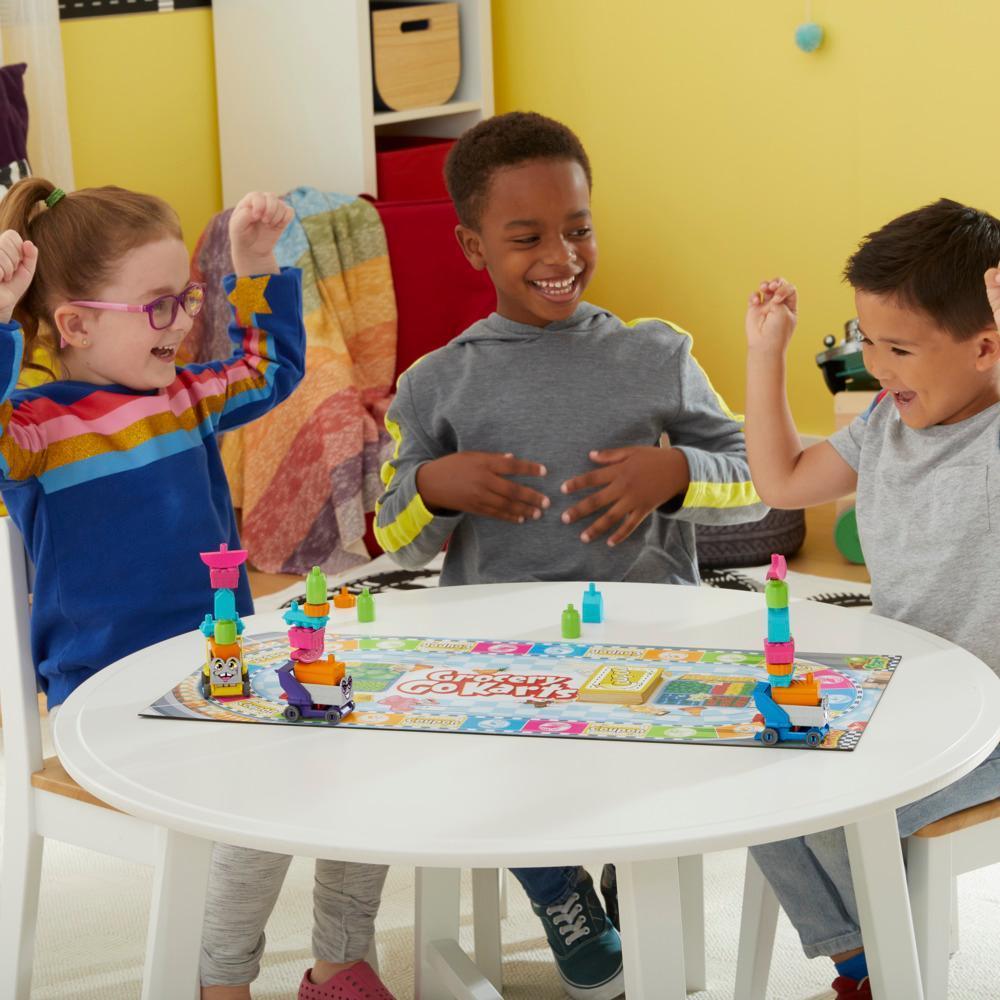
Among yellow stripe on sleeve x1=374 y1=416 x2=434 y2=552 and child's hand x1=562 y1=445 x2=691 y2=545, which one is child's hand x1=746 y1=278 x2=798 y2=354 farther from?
yellow stripe on sleeve x1=374 y1=416 x2=434 y2=552

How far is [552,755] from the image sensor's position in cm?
104

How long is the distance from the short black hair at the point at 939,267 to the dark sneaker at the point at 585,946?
73cm

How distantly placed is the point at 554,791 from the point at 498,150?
1.02m

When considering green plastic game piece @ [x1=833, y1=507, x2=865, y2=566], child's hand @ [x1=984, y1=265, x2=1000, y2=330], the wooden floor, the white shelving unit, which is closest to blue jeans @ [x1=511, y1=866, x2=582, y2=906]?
child's hand @ [x1=984, y1=265, x2=1000, y2=330]

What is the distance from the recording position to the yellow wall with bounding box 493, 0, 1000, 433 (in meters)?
3.72

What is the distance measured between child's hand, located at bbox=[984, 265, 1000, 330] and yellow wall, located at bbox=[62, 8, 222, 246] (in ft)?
9.59

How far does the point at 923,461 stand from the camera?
4.69ft

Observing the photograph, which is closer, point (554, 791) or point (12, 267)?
point (554, 791)

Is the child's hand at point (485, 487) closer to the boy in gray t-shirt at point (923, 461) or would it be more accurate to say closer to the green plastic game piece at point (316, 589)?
the boy in gray t-shirt at point (923, 461)

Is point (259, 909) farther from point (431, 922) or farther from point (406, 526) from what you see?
point (406, 526)

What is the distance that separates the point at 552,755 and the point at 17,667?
64 cm

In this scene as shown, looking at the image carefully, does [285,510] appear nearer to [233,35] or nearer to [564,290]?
→ [233,35]

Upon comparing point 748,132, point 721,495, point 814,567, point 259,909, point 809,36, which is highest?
point 809,36

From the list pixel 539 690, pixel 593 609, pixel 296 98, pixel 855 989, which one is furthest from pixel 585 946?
pixel 296 98
